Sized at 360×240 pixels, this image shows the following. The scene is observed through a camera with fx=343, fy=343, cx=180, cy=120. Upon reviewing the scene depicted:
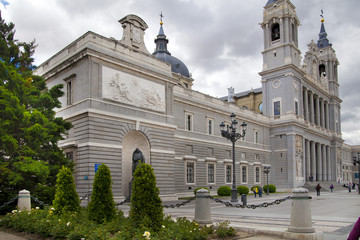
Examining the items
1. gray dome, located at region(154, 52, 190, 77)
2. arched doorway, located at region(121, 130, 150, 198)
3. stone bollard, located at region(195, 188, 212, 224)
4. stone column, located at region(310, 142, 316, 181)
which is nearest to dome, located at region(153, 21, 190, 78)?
gray dome, located at region(154, 52, 190, 77)

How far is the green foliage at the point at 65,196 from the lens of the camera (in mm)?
12062

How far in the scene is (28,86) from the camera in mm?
18281

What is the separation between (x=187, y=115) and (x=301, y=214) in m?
27.2

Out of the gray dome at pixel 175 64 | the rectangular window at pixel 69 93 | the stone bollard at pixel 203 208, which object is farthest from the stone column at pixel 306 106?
the stone bollard at pixel 203 208

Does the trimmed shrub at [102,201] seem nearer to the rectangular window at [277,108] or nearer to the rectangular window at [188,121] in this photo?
the rectangular window at [188,121]

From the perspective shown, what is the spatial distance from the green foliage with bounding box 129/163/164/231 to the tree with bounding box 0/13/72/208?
29.0 feet

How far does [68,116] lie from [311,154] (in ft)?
151

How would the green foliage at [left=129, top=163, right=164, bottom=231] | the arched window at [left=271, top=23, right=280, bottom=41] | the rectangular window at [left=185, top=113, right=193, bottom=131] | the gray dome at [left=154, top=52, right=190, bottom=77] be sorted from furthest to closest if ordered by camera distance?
the gray dome at [left=154, top=52, right=190, bottom=77], the arched window at [left=271, top=23, right=280, bottom=41], the rectangular window at [left=185, top=113, right=193, bottom=131], the green foliage at [left=129, top=163, right=164, bottom=231]

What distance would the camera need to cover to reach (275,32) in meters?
53.8

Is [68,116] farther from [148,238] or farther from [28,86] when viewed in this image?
[148,238]

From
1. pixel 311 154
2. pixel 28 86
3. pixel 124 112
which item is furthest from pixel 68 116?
pixel 311 154

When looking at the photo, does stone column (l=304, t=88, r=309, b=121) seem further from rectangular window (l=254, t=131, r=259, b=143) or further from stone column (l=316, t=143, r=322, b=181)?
rectangular window (l=254, t=131, r=259, b=143)

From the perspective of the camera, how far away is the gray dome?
6638 cm

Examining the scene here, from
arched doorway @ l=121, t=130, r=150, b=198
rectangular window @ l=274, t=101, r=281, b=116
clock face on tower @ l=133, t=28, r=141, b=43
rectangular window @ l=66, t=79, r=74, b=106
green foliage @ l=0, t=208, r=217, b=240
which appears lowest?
green foliage @ l=0, t=208, r=217, b=240
